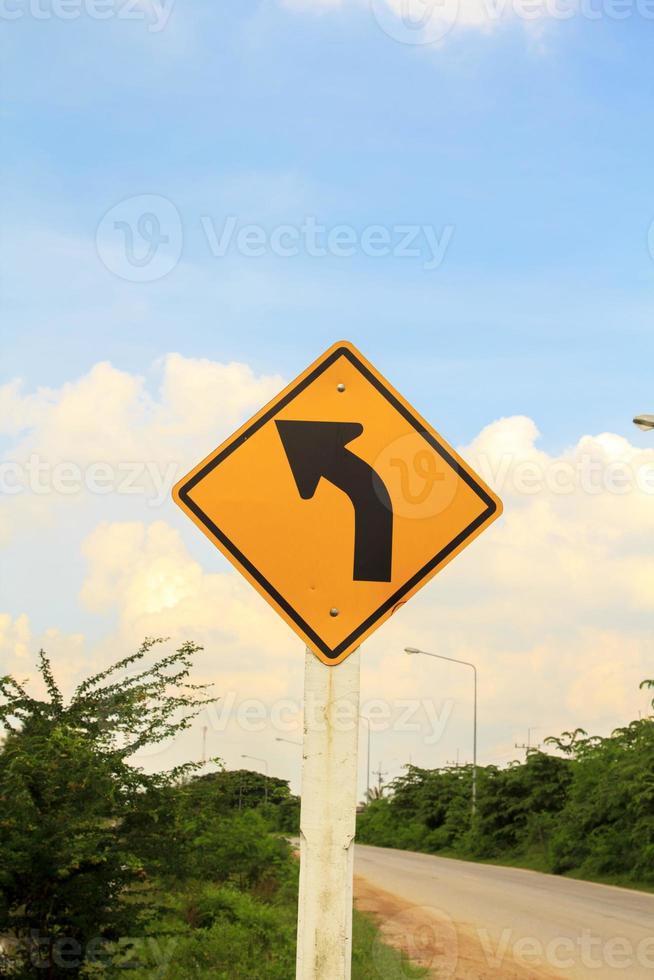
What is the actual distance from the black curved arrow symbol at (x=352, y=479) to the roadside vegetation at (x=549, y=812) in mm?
23040

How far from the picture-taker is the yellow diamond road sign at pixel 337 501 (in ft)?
11.2

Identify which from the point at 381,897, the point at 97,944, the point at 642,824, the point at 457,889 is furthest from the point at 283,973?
the point at 642,824

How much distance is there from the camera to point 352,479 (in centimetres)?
348

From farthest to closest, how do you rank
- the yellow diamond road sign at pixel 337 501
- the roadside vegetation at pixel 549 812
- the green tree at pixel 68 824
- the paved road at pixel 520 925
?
the roadside vegetation at pixel 549 812 → the paved road at pixel 520 925 → the green tree at pixel 68 824 → the yellow diamond road sign at pixel 337 501

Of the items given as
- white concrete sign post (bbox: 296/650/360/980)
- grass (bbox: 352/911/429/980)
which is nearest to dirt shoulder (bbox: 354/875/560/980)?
grass (bbox: 352/911/429/980)

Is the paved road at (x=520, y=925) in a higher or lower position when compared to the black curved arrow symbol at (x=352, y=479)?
lower

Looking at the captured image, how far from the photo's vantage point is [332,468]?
11.5ft

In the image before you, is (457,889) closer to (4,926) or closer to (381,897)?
(381,897)

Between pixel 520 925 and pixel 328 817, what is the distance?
43.8ft

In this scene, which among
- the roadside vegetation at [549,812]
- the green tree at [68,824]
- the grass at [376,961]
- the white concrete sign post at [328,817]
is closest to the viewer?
the white concrete sign post at [328,817]

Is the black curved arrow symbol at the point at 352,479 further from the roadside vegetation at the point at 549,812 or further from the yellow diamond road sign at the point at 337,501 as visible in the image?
the roadside vegetation at the point at 549,812

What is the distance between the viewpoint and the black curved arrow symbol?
3.42 meters

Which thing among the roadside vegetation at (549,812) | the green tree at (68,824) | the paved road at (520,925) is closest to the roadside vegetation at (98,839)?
the green tree at (68,824)

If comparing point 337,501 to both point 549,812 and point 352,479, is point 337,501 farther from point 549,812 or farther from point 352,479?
point 549,812
